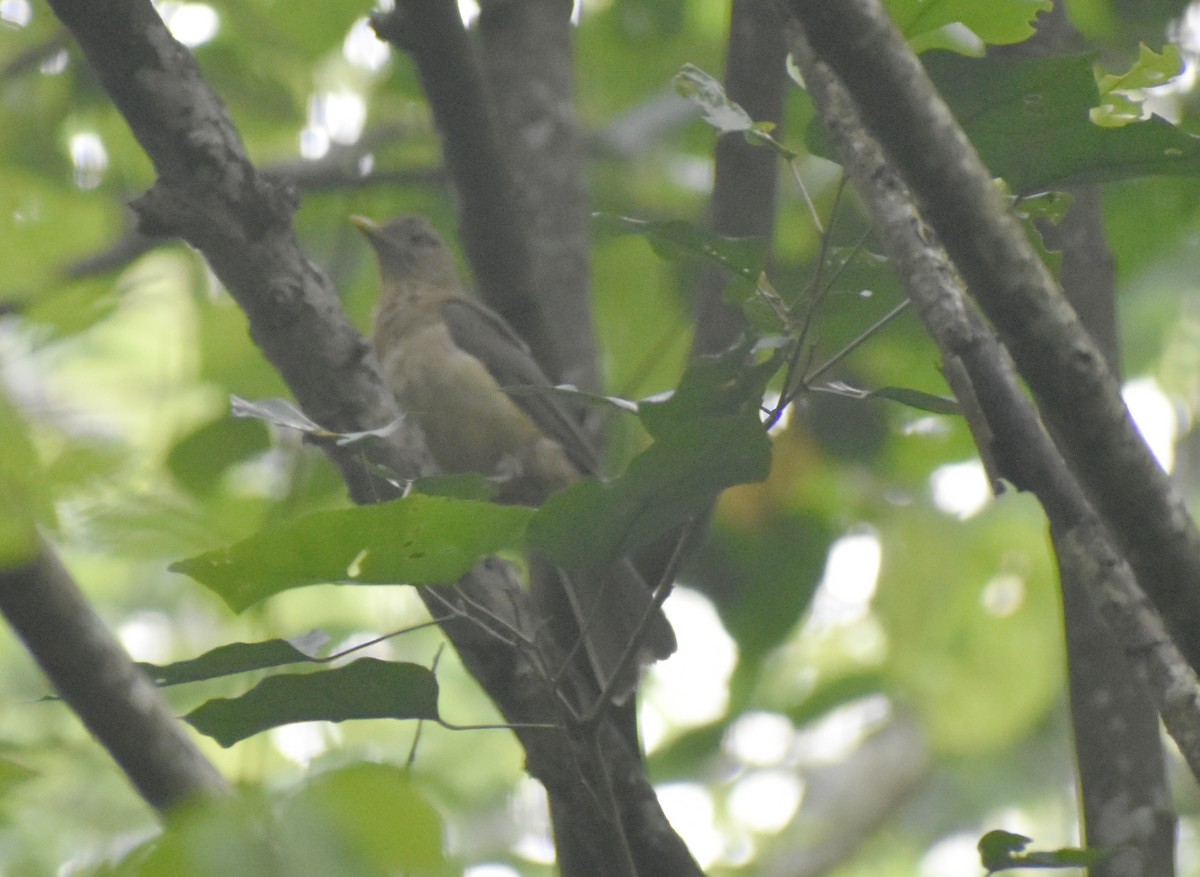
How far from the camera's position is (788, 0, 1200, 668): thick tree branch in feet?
4.84

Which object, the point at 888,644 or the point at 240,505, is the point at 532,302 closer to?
the point at 240,505

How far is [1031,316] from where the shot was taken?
1.49 metres

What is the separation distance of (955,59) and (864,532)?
124 inches

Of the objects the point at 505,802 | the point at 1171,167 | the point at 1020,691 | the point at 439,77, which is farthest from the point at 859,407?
the point at 505,802

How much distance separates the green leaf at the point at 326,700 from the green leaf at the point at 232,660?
3 centimetres

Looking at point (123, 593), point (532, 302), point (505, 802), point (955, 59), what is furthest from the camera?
point (123, 593)

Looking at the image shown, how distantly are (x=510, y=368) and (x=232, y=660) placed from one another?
8.68 feet

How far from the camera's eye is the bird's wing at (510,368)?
4283mm

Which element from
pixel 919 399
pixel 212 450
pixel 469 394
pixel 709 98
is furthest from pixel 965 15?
pixel 469 394

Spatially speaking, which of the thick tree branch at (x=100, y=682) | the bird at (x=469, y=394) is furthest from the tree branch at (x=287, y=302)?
the bird at (x=469, y=394)

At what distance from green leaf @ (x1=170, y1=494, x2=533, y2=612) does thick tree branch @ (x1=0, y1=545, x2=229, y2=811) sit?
1.09 feet

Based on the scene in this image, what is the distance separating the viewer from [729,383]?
5.81 feet

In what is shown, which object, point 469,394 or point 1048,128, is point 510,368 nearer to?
point 469,394

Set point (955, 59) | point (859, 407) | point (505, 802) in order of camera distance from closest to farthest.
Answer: point (955, 59)
point (859, 407)
point (505, 802)
